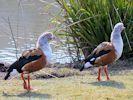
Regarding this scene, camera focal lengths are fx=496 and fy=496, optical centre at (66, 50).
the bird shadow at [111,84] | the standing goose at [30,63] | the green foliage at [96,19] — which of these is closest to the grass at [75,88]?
the bird shadow at [111,84]

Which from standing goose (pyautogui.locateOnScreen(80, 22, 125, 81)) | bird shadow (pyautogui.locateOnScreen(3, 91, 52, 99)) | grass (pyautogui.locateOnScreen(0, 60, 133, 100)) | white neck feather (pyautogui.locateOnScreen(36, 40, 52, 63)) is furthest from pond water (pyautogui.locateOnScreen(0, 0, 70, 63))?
bird shadow (pyautogui.locateOnScreen(3, 91, 52, 99))

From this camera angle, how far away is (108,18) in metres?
11.7

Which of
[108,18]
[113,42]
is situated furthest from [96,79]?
[108,18]

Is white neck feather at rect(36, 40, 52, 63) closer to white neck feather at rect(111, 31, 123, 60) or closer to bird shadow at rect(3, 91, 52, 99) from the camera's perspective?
bird shadow at rect(3, 91, 52, 99)

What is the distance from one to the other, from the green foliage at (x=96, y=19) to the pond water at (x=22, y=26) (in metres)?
0.74

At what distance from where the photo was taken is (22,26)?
1638 cm

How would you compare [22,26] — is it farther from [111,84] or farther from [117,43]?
[111,84]

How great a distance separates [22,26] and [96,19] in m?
5.10

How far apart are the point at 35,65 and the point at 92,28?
3672 millimetres

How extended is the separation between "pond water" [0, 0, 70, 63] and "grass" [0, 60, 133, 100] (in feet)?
8.61

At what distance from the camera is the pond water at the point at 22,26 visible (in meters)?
13.0

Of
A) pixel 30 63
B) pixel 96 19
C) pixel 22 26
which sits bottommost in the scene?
pixel 30 63

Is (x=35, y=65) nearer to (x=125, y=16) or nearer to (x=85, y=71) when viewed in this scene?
(x=85, y=71)

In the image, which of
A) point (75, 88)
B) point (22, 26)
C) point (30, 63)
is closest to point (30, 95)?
point (30, 63)
